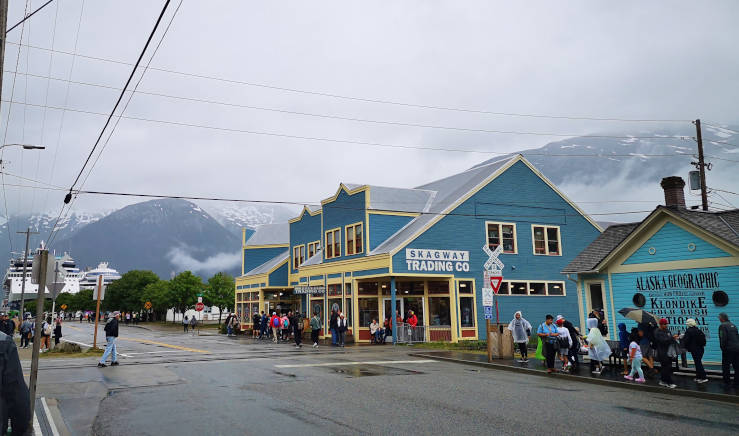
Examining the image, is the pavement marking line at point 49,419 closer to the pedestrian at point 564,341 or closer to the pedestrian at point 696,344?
the pedestrian at point 564,341

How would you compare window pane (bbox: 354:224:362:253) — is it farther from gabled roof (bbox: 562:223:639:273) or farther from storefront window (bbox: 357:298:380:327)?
gabled roof (bbox: 562:223:639:273)

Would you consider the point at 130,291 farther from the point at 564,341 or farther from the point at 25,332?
the point at 564,341

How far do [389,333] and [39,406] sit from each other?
22.3 metres

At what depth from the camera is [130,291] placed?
102 m

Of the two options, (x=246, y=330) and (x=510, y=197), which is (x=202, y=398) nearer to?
(x=510, y=197)

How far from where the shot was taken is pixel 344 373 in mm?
15930

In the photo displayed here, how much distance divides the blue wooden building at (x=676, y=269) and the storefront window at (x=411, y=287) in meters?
11.2

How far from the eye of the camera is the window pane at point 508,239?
34.8 metres

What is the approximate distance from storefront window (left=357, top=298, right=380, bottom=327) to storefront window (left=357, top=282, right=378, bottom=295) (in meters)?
0.46

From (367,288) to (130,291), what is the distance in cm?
8090

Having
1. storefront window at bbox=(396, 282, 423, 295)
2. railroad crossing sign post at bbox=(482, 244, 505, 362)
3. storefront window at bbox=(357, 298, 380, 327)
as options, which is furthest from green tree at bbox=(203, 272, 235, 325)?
railroad crossing sign post at bbox=(482, 244, 505, 362)

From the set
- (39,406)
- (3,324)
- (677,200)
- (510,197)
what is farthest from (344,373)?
(510,197)

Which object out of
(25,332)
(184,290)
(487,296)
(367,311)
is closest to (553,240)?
(367,311)

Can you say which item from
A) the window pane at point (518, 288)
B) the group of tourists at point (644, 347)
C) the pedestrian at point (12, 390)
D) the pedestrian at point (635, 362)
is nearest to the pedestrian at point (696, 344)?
the group of tourists at point (644, 347)
